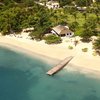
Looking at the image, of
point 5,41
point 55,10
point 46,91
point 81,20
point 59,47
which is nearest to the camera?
point 46,91

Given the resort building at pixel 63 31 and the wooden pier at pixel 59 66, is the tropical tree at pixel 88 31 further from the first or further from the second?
the wooden pier at pixel 59 66

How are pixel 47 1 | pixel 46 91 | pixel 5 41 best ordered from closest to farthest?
pixel 46 91 < pixel 5 41 < pixel 47 1

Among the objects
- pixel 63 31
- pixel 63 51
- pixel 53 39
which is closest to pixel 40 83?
pixel 63 51

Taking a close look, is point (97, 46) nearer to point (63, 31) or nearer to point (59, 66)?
point (59, 66)

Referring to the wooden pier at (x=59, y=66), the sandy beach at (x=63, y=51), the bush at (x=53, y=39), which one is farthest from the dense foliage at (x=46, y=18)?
the wooden pier at (x=59, y=66)

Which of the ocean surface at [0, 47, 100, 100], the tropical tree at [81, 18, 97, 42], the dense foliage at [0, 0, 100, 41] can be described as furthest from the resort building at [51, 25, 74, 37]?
the ocean surface at [0, 47, 100, 100]

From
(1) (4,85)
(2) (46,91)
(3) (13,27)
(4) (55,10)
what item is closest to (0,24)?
(3) (13,27)

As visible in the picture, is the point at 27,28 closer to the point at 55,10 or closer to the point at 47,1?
the point at 55,10
